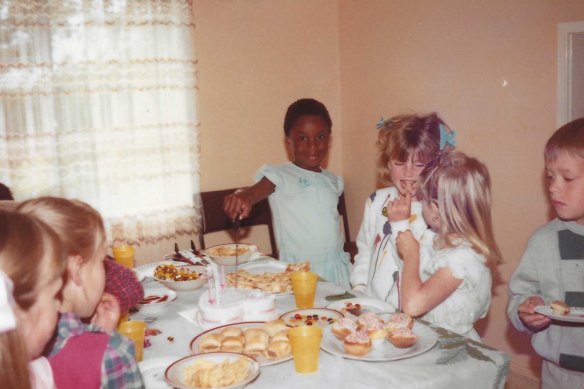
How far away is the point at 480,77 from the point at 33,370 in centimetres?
287

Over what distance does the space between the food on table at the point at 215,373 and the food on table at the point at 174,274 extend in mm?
796

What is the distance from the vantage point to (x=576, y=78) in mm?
2887

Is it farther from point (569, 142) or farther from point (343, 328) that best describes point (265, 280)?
point (569, 142)

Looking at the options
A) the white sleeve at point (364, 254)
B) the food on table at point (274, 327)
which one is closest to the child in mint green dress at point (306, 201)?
the white sleeve at point (364, 254)

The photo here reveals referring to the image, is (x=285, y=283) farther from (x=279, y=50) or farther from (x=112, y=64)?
(x=279, y=50)

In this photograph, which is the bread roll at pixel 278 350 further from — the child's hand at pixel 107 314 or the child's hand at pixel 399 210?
the child's hand at pixel 399 210

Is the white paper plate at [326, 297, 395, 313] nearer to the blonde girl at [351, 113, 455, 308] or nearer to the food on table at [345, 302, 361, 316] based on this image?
the food on table at [345, 302, 361, 316]

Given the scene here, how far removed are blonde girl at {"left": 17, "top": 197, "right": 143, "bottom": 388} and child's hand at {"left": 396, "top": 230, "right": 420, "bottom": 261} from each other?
0.93 meters

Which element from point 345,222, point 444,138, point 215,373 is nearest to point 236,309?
point 215,373

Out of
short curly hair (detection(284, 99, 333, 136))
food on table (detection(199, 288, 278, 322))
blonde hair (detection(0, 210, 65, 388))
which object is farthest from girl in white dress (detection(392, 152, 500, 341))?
short curly hair (detection(284, 99, 333, 136))

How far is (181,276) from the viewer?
2.23 meters

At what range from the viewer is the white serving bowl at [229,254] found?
2455mm

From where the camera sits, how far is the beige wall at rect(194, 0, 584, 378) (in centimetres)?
310

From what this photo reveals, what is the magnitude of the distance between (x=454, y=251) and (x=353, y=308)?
37 centimetres
